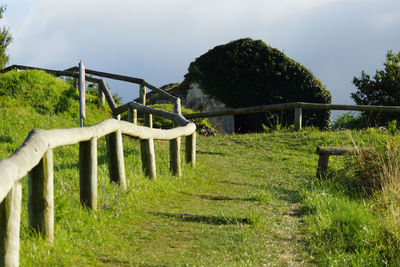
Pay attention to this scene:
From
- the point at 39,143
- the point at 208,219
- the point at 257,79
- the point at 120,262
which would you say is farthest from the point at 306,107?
the point at 39,143

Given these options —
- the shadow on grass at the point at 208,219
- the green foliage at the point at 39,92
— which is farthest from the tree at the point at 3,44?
the shadow on grass at the point at 208,219

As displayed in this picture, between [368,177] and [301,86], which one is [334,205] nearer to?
[368,177]

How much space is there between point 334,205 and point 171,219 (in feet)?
8.26

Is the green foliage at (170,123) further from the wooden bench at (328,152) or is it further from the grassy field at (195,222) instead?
the wooden bench at (328,152)

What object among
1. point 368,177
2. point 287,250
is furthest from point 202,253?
point 368,177

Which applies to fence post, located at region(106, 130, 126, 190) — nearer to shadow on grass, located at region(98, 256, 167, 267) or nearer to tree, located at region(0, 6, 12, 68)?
shadow on grass, located at region(98, 256, 167, 267)

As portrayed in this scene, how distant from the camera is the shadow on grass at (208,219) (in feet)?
20.4

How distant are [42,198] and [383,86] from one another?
753 inches

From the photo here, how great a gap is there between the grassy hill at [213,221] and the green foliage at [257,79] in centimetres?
1057

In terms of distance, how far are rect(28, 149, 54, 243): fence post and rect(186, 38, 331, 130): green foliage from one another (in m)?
16.5

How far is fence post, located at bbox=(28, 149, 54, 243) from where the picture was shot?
14.6 ft

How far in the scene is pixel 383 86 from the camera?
2069 cm

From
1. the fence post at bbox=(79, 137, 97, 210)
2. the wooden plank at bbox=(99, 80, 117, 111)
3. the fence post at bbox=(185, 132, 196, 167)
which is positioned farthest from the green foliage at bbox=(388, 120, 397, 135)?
the fence post at bbox=(79, 137, 97, 210)

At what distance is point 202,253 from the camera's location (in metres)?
5.05
